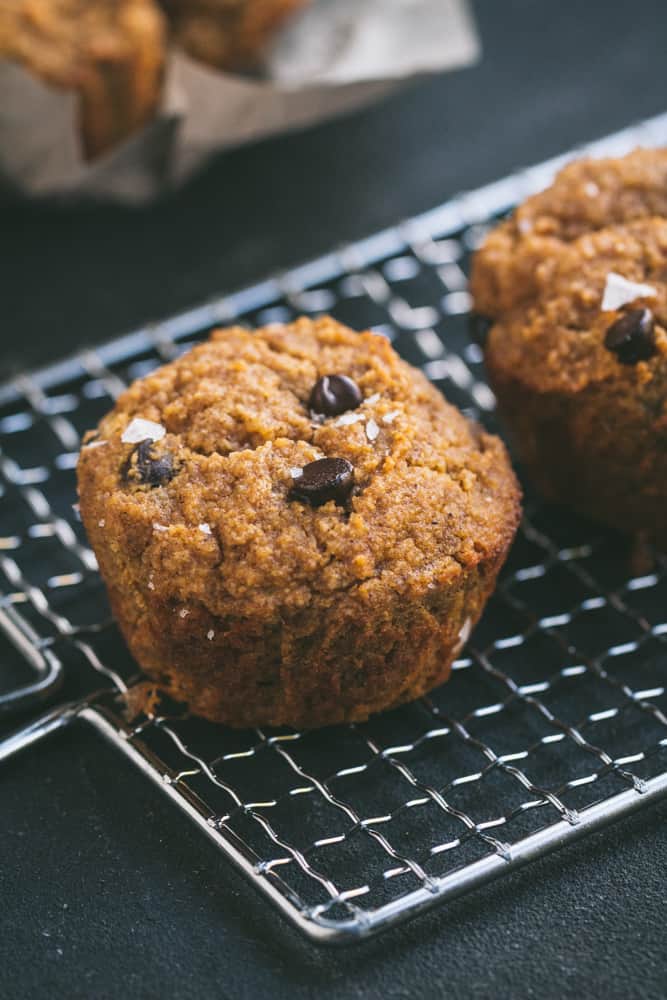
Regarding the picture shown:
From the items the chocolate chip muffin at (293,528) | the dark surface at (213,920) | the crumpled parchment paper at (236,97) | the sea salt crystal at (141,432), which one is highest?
the crumpled parchment paper at (236,97)

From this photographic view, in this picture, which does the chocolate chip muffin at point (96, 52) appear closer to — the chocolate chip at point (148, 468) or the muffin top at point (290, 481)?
the muffin top at point (290, 481)

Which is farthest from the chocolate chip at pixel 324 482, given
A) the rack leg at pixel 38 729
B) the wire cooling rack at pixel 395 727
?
the rack leg at pixel 38 729

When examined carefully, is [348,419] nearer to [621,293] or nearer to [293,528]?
[293,528]

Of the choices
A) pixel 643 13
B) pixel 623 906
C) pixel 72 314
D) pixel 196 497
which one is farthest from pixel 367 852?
pixel 643 13

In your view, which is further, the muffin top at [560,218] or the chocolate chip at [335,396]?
the muffin top at [560,218]

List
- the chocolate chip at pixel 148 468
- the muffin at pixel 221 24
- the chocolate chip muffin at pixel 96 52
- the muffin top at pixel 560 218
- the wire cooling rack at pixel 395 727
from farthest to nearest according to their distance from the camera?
the muffin at pixel 221 24 → the chocolate chip muffin at pixel 96 52 → the muffin top at pixel 560 218 → the chocolate chip at pixel 148 468 → the wire cooling rack at pixel 395 727

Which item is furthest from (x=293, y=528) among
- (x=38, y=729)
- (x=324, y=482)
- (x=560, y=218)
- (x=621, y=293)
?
(x=560, y=218)
